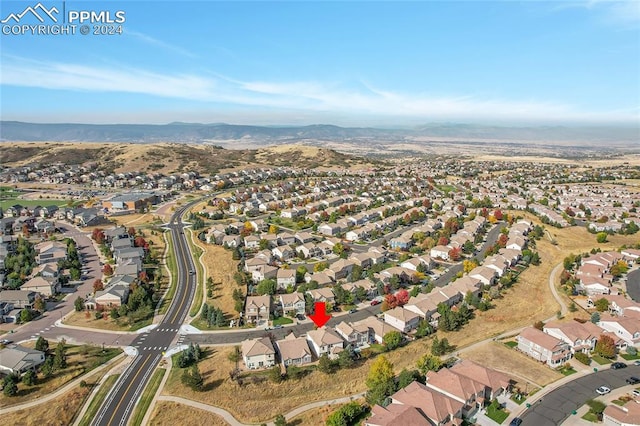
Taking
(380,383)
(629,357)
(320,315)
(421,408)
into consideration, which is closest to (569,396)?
(629,357)

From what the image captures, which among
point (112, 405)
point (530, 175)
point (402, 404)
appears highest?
point (530, 175)

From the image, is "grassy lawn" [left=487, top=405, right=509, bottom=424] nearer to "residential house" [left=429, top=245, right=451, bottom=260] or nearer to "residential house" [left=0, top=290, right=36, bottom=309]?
"residential house" [left=429, top=245, right=451, bottom=260]

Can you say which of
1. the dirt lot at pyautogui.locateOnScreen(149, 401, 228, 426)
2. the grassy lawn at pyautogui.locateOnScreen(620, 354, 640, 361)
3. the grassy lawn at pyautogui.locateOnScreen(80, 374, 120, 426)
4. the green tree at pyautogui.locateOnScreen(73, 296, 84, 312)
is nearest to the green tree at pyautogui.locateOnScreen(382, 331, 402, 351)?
the dirt lot at pyautogui.locateOnScreen(149, 401, 228, 426)

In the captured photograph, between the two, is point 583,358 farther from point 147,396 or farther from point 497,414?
point 147,396

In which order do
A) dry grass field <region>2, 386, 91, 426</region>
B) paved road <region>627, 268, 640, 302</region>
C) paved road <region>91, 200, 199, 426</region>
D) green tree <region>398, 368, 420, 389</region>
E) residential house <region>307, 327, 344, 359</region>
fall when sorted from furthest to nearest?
paved road <region>627, 268, 640, 302</region>, residential house <region>307, 327, 344, 359</region>, green tree <region>398, 368, 420, 389</region>, paved road <region>91, 200, 199, 426</region>, dry grass field <region>2, 386, 91, 426</region>

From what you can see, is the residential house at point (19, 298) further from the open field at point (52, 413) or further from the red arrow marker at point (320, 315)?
the red arrow marker at point (320, 315)

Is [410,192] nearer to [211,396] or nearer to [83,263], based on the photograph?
[83,263]

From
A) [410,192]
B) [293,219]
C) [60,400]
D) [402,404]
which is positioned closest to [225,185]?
[293,219]
